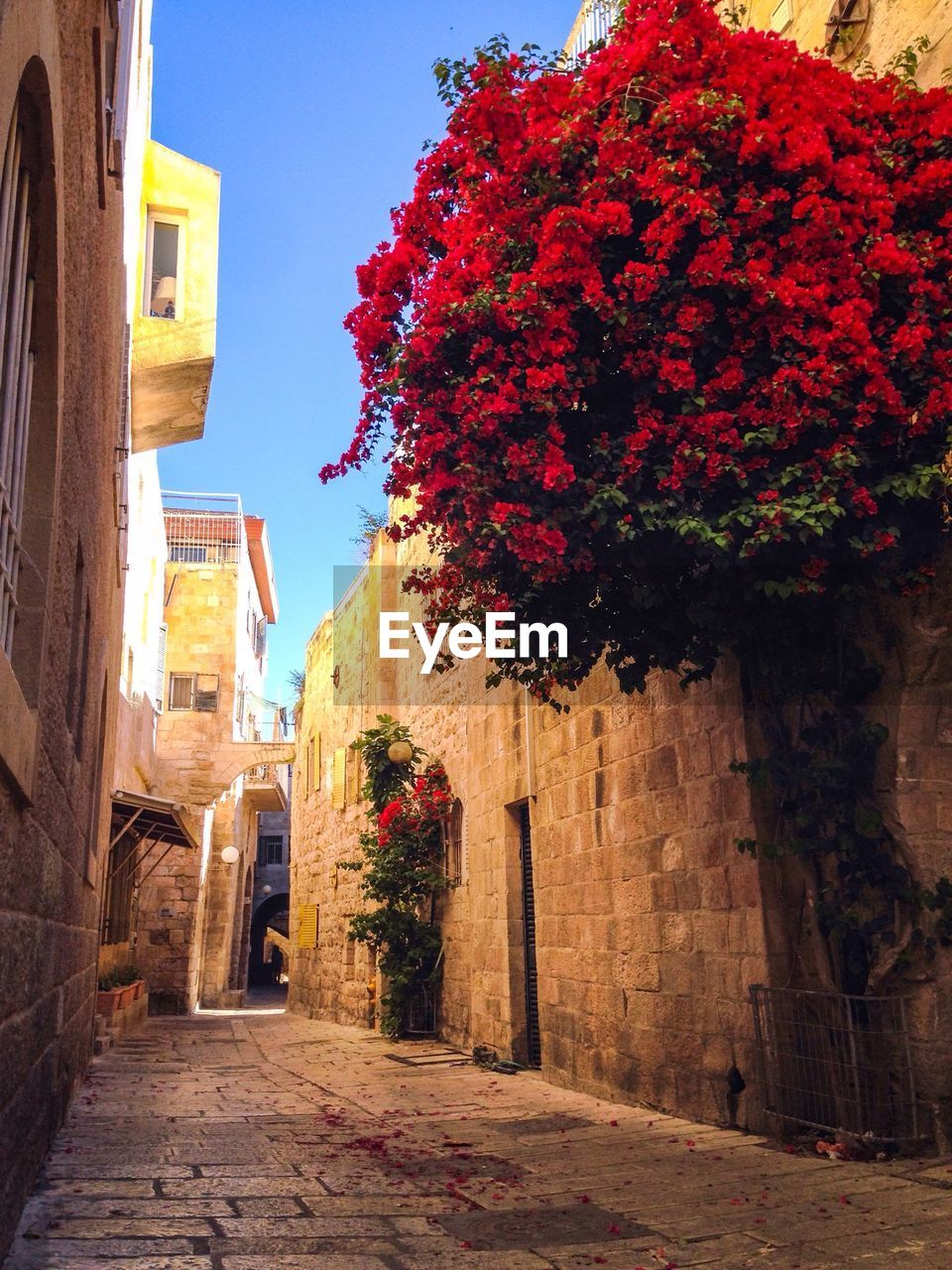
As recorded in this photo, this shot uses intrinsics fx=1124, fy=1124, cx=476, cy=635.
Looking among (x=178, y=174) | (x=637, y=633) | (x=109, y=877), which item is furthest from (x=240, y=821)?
(x=637, y=633)

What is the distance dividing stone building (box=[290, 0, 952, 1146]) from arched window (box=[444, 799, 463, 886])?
1.9 inches

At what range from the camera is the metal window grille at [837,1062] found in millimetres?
5137

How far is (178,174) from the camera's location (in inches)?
531

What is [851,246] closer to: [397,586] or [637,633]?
[637,633]

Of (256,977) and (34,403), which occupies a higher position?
(34,403)

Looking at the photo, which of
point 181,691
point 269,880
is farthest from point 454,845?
point 269,880

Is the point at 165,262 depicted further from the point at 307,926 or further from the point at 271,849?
the point at 271,849

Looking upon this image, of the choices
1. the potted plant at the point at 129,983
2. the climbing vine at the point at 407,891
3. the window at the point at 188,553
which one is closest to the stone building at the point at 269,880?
the window at the point at 188,553

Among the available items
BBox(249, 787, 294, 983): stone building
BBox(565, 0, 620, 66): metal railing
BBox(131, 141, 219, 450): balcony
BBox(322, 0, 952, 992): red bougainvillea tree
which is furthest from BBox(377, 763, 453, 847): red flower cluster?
BBox(249, 787, 294, 983): stone building

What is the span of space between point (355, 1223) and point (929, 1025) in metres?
2.65

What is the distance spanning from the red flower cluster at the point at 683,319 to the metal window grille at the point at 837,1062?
2.09m

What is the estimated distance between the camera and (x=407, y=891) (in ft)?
41.8

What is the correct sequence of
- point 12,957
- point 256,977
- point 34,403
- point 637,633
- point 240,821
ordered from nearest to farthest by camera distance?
1. point 12,957
2. point 34,403
3. point 637,633
4. point 240,821
5. point 256,977

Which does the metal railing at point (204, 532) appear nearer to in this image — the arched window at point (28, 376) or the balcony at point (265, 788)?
the balcony at point (265, 788)
